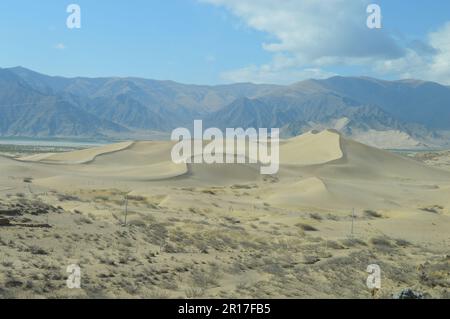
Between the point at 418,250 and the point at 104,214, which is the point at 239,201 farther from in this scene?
the point at 418,250

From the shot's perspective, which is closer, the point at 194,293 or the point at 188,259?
the point at 194,293

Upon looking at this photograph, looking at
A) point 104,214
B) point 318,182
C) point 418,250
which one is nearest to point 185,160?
point 318,182

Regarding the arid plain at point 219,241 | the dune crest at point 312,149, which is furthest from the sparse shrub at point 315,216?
the dune crest at point 312,149

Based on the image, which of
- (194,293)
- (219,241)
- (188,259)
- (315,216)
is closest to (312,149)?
(315,216)

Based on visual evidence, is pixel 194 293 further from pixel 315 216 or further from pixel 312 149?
pixel 312 149

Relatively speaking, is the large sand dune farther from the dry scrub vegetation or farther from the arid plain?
the dry scrub vegetation

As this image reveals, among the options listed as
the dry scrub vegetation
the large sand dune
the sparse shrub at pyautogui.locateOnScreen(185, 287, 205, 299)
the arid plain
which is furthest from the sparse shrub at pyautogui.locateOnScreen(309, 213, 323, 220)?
the sparse shrub at pyautogui.locateOnScreen(185, 287, 205, 299)

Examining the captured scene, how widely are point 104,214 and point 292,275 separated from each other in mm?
11427

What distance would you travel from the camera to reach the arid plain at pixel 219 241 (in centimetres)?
1170

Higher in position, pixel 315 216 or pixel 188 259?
pixel 188 259

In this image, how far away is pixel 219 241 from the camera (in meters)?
18.8

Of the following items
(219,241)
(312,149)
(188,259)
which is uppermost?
(312,149)

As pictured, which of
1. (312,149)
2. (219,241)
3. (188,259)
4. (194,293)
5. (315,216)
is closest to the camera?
(194,293)

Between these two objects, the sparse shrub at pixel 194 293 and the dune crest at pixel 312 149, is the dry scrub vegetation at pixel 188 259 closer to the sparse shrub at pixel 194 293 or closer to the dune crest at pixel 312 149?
the sparse shrub at pixel 194 293
